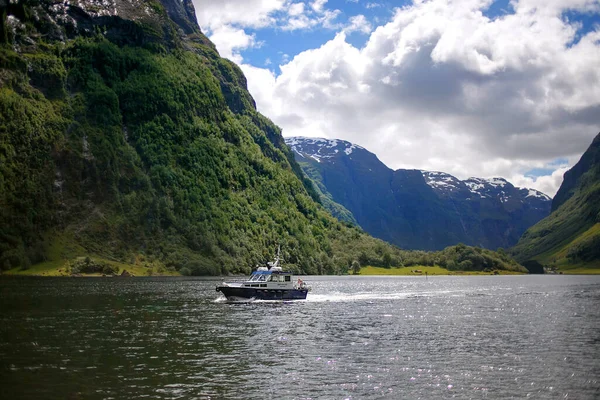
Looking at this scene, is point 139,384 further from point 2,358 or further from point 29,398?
point 2,358

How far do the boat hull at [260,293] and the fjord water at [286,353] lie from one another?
15.2m

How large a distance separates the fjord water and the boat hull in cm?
1519

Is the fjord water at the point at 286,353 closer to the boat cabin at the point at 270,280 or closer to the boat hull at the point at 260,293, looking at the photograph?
the boat hull at the point at 260,293

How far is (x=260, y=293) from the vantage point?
12669 centimetres

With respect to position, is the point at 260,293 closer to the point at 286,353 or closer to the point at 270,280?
the point at 270,280

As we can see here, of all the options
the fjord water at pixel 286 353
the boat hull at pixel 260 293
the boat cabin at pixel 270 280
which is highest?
the boat cabin at pixel 270 280

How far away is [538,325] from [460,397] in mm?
54244

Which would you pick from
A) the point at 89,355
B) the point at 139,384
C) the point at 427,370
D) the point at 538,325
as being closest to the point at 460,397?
the point at 427,370

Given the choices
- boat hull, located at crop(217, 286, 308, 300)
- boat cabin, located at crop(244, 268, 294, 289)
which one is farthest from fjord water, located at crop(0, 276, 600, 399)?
boat cabin, located at crop(244, 268, 294, 289)

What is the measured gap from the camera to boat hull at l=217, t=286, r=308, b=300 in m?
123

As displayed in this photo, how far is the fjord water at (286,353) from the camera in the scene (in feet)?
142

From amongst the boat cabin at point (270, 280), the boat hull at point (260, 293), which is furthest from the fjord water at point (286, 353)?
the boat cabin at point (270, 280)

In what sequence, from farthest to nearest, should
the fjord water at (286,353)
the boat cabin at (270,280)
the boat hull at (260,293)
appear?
the boat cabin at (270,280)
the boat hull at (260,293)
the fjord water at (286,353)

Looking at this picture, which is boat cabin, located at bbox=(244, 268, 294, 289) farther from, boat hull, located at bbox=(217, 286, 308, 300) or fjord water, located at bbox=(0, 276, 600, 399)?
fjord water, located at bbox=(0, 276, 600, 399)
